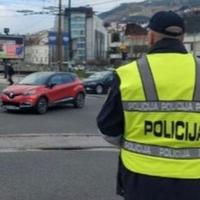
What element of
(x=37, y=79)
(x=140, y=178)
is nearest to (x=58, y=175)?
(x=140, y=178)

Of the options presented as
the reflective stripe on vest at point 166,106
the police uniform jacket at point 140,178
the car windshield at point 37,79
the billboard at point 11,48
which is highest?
the reflective stripe on vest at point 166,106

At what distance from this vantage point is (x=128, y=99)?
3307mm

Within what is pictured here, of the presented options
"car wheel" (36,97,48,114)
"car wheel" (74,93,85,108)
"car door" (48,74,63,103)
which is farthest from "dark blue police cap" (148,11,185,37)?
"car wheel" (74,93,85,108)

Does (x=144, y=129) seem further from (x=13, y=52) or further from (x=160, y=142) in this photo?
(x=13, y=52)

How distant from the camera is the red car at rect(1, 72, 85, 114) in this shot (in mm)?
21422

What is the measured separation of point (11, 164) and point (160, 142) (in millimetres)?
6907

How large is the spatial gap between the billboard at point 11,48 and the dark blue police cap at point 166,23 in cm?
9849

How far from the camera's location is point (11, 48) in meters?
101

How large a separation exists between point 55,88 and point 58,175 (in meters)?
14.0

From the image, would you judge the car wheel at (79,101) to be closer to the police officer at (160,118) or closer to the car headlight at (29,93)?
the car headlight at (29,93)

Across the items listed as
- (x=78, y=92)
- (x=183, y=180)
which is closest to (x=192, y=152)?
(x=183, y=180)

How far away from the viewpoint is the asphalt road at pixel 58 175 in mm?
7555

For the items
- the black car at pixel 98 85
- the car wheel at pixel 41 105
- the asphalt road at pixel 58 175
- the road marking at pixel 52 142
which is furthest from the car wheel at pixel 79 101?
the black car at pixel 98 85

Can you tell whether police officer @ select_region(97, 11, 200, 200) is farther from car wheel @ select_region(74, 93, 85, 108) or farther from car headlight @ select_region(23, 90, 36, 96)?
car wheel @ select_region(74, 93, 85, 108)
